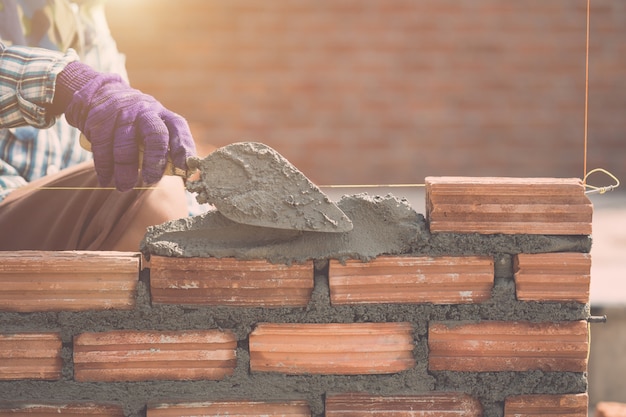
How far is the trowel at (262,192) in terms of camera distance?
1.66 m

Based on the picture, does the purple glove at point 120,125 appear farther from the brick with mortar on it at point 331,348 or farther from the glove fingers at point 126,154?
the brick with mortar on it at point 331,348

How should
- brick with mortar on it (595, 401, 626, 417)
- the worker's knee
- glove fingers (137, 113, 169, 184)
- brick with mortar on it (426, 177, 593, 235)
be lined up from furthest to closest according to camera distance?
1. brick with mortar on it (595, 401, 626, 417)
2. the worker's knee
3. glove fingers (137, 113, 169, 184)
4. brick with mortar on it (426, 177, 593, 235)

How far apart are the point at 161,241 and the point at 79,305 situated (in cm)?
24

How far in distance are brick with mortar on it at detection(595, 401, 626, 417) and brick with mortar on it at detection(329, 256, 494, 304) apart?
48.1 inches

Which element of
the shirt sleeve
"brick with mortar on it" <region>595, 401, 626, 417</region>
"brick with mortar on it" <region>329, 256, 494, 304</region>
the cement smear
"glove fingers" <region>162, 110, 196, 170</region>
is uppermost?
the shirt sleeve

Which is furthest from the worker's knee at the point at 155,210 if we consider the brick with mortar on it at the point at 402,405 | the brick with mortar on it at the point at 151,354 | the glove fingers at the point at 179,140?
the brick with mortar on it at the point at 402,405

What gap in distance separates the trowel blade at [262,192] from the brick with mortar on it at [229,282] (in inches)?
4.0

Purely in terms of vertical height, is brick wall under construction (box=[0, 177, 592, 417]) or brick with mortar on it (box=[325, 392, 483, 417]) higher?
brick wall under construction (box=[0, 177, 592, 417])

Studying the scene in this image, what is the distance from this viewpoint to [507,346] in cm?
171

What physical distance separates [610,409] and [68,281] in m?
1.93

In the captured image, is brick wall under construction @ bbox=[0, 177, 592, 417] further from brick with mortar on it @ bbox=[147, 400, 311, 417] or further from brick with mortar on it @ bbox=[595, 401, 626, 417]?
brick with mortar on it @ bbox=[595, 401, 626, 417]

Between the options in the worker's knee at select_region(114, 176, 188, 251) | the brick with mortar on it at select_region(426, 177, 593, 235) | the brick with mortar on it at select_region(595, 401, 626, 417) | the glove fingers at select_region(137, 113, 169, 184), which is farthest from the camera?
the brick with mortar on it at select_region(595, 401, 626, 417)

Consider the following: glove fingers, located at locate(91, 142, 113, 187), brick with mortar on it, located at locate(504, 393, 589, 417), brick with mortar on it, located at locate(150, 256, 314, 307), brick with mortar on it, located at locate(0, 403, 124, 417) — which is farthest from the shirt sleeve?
brick with mortar on it, located at locate(504, 393, 589, 417)

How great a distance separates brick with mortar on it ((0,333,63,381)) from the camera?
1.71 m
